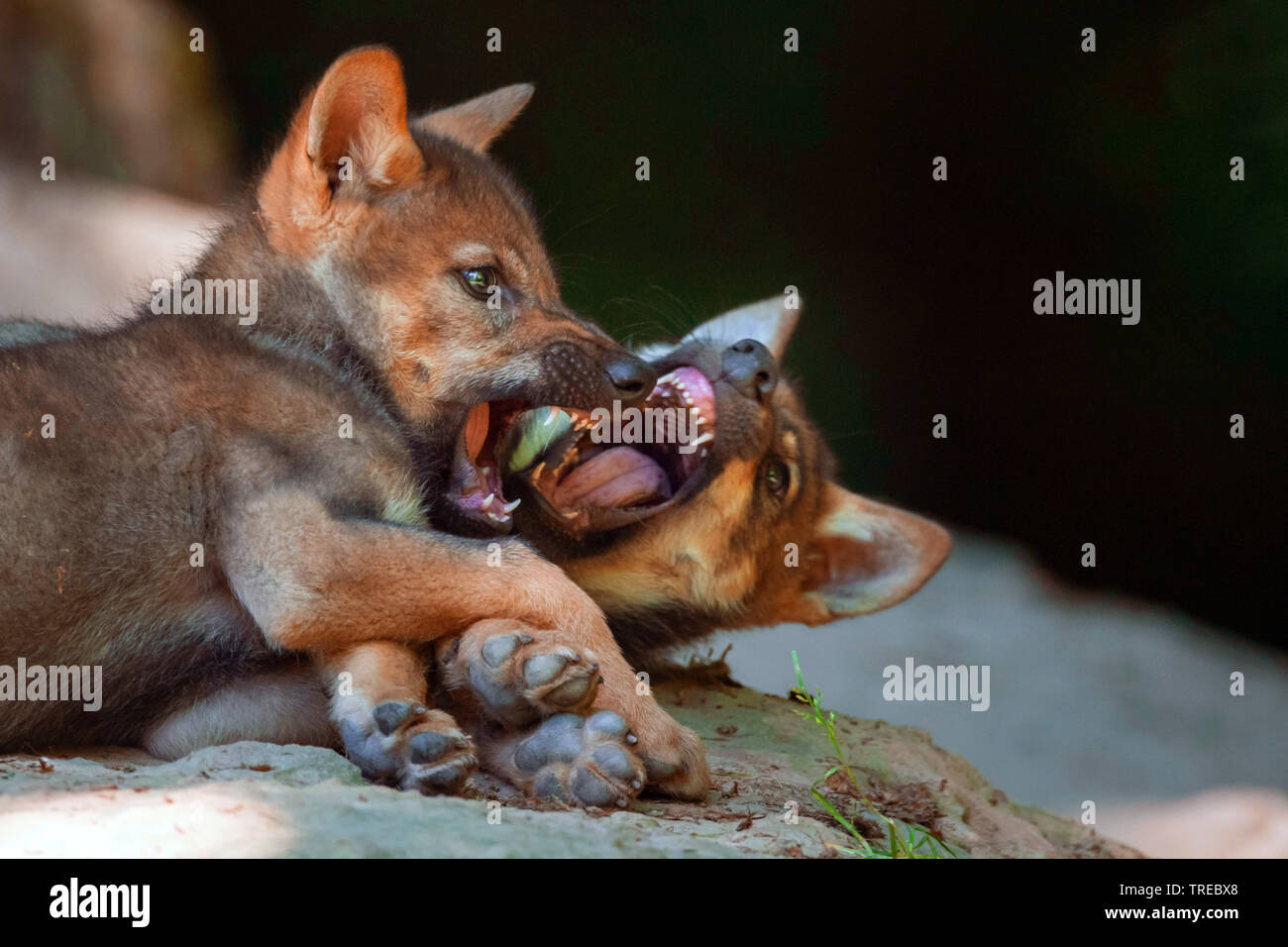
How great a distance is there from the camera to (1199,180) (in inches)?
317

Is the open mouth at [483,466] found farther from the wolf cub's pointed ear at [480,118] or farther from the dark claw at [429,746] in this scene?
the wolf cub's pointed ear at [480,118]

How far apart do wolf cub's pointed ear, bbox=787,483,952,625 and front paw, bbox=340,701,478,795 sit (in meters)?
2.62

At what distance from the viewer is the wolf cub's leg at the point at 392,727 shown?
3.14 meters

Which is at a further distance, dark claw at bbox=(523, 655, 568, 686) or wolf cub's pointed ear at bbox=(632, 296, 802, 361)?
wolf cub's pointed ear at bbox=(632, 296, 802, 361)

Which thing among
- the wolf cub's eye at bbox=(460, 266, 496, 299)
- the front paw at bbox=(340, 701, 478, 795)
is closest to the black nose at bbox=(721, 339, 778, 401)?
the wolf cub's eye at bbox=(460, 266, 496, 299)

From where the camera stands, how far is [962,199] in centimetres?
890

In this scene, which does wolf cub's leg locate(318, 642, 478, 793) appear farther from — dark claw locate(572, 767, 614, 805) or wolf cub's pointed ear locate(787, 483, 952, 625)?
wolf cub's pointed ear locate(787, 483, 952, 625)

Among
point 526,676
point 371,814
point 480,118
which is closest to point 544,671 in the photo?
point 526,676

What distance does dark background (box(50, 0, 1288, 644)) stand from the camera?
808cm

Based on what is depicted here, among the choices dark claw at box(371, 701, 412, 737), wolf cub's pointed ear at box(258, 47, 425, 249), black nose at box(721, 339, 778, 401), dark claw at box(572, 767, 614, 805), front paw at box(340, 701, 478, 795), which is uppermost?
wolf cub's pointed ear at box(258, 47, 425, 249)

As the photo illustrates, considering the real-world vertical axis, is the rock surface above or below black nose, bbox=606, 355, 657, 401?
below

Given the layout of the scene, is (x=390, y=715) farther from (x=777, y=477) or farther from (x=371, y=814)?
(x=777, y=477)

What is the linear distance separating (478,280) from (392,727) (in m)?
1.59

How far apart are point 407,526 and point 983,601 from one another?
731 cm
